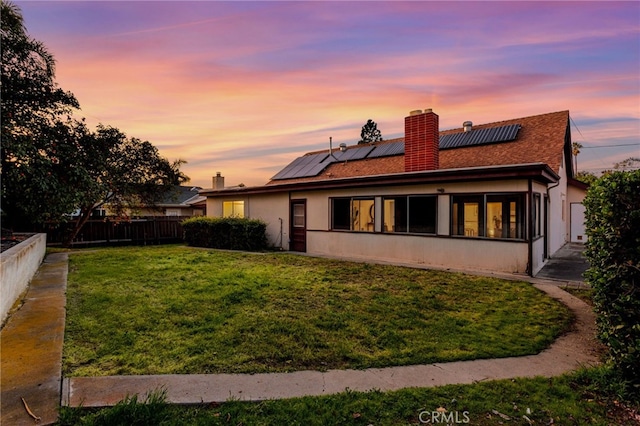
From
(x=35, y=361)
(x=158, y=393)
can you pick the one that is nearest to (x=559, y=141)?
(x=158, y=393)

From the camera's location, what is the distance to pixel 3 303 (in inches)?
178

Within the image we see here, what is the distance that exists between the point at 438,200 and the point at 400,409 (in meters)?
8.05

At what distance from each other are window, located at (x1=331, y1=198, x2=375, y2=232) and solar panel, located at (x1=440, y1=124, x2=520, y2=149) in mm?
4949

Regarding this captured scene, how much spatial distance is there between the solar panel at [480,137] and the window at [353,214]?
4949mm

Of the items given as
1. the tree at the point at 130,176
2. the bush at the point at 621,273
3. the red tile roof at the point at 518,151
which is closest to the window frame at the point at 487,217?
the red tile roof at the point at 518,151

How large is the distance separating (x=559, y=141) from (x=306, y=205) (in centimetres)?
952

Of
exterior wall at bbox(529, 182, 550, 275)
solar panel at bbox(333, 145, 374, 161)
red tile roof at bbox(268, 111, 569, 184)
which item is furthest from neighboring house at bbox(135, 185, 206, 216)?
exterior wall at bbox(529, 182, 550, 275)

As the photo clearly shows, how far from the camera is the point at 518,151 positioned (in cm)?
1165

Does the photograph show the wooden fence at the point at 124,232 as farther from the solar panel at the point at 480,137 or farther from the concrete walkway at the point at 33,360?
the solar panel at the point at 480,137

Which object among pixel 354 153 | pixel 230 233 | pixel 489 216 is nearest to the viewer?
pixel 489 216

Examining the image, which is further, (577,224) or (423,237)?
(577,224)

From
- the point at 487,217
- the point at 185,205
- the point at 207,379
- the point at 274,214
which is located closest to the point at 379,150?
the point at 274,214

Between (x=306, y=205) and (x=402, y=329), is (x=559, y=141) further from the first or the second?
(x=402, y=329)

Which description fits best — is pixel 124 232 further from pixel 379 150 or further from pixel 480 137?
pixel 480 137
